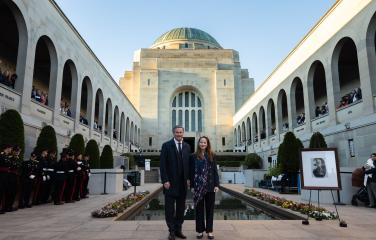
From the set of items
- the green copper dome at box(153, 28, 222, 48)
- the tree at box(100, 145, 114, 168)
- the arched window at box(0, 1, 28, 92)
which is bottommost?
the tree at box(100, 145, 114, 168)

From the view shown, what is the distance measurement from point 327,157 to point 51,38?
639 inches

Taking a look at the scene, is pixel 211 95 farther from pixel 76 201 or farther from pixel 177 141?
pixel 177 141

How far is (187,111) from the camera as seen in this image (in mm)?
52812

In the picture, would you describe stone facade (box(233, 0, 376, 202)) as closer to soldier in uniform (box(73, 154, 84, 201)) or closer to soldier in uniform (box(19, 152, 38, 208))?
soldier in uniform (box(73, 154, 84, 201))

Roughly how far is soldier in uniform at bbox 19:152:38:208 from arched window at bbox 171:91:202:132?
132 ft

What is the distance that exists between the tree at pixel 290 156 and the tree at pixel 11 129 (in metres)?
13.8

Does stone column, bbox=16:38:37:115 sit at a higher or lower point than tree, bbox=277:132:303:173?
higher

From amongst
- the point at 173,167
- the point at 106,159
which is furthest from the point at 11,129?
the point at 106,159

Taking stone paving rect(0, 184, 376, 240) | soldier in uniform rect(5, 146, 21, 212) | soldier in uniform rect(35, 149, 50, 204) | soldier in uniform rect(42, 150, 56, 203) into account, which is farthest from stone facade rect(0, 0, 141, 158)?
stone paving rect(0, 184, 376, 240)

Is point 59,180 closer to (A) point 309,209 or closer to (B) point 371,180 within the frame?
(A) point 309,209

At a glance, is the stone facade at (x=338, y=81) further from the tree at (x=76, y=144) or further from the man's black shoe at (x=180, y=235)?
the tree at (x=76, y=144)

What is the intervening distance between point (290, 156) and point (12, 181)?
1436 centimetres

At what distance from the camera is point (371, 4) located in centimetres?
1501

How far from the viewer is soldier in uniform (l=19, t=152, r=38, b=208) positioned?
10.5 m
